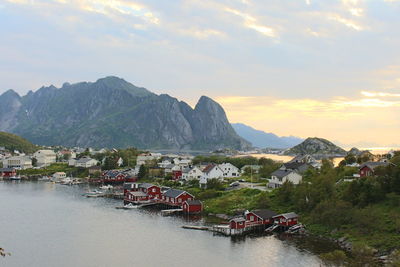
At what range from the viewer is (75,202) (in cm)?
6375

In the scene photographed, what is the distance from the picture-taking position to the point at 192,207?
54.3 meters

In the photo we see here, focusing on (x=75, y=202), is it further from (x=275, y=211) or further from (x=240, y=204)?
(x=275, y=211)

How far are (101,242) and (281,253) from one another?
16665mm

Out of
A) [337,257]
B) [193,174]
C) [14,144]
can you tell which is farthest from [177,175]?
[14,144]

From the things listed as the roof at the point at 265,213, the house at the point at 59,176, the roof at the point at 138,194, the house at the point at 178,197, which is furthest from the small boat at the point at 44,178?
the roof at the point at 265,213

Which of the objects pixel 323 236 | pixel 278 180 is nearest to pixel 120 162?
pixel 278 180

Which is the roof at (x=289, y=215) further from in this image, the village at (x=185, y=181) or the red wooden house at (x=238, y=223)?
the red wooden house at (x=238, y=223)

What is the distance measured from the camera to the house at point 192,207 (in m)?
54.2

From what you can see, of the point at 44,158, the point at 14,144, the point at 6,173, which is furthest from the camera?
the point at 14,144

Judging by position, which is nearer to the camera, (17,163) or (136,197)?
(136,197)

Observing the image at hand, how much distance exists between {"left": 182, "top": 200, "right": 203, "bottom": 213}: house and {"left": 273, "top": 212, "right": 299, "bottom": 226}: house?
13206 millimetres

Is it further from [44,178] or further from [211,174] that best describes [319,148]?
[44,178]

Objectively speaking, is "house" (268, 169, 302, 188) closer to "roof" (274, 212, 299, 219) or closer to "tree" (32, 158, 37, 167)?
"roof" (274, 212, 299, 219)

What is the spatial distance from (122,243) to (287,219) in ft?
55.6
